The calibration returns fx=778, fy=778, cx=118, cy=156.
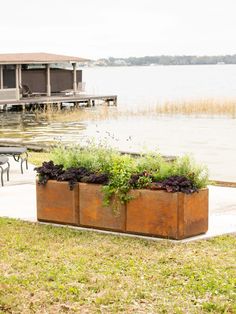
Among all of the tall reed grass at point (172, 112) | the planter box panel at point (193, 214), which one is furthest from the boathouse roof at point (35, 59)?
the planter box panel at point (193, 214)

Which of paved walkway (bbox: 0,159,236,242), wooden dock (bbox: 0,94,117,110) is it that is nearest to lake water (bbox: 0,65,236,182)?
wooden dock (bbox: 0,94,117,110)

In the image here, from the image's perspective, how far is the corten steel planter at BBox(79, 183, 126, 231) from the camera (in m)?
8.80

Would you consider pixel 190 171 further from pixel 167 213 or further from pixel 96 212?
pixel 96 212

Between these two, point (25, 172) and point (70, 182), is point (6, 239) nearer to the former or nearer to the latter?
point (70, 182)

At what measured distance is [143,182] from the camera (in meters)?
8.70

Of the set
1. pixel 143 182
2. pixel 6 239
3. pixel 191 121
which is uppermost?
pixel 143 182

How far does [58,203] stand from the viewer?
9.30 metres

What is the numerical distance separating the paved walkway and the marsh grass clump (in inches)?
25.8

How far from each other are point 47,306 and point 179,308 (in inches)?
39.7

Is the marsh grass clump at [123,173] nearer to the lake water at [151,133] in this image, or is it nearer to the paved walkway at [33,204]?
the paved walkway at [33,204]

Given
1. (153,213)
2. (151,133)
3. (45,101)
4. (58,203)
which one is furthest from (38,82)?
(153,213)

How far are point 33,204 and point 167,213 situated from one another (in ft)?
9.86

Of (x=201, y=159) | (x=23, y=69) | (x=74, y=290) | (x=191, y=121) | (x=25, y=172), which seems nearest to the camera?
(x=74, y=290)

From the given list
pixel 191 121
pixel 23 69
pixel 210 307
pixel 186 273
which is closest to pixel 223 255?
pixel 186 273
